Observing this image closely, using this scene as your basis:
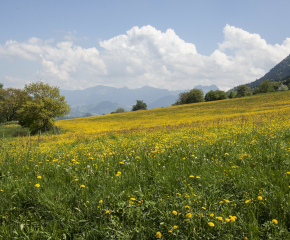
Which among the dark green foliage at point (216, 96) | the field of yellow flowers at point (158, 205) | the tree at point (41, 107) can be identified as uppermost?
the dark green foliage at point (216, 96)

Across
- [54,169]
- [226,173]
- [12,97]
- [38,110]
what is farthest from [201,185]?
[12,97]

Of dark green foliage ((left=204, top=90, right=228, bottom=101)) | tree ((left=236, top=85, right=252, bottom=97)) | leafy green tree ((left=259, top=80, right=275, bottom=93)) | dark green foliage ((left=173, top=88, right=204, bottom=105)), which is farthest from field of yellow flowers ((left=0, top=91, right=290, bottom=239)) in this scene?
tree ((left=236, top=85, right=252, bottom=97))

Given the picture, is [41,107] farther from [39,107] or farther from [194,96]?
[194,96]

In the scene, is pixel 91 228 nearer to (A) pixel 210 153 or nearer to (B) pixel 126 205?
(B) pixel 126 205

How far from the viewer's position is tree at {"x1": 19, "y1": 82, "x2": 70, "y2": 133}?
28016mm

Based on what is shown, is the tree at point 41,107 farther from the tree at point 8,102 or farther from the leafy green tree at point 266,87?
the leafy green tree at point 266,87

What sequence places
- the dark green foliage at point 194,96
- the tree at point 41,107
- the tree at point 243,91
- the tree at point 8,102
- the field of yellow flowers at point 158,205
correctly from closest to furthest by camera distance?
the field of yellow flowers at point 158,205 → the tree at point 41,107 → the tree at point 8,102 → the dark green foliage at point 194,96 → the tree at point 243,91

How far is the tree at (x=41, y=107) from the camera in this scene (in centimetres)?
2802

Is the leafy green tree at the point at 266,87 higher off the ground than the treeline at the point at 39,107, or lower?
higher

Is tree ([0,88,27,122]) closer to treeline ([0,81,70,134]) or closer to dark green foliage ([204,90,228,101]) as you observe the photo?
treeline ([0,81,70,134])

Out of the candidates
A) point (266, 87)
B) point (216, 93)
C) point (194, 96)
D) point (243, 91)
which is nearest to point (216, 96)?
point (216, 93)

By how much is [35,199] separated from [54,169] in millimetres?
1682

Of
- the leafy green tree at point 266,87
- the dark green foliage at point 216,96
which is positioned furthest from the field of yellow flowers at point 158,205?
the leafy green tree at point 266,87

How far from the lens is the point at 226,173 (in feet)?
12.5
